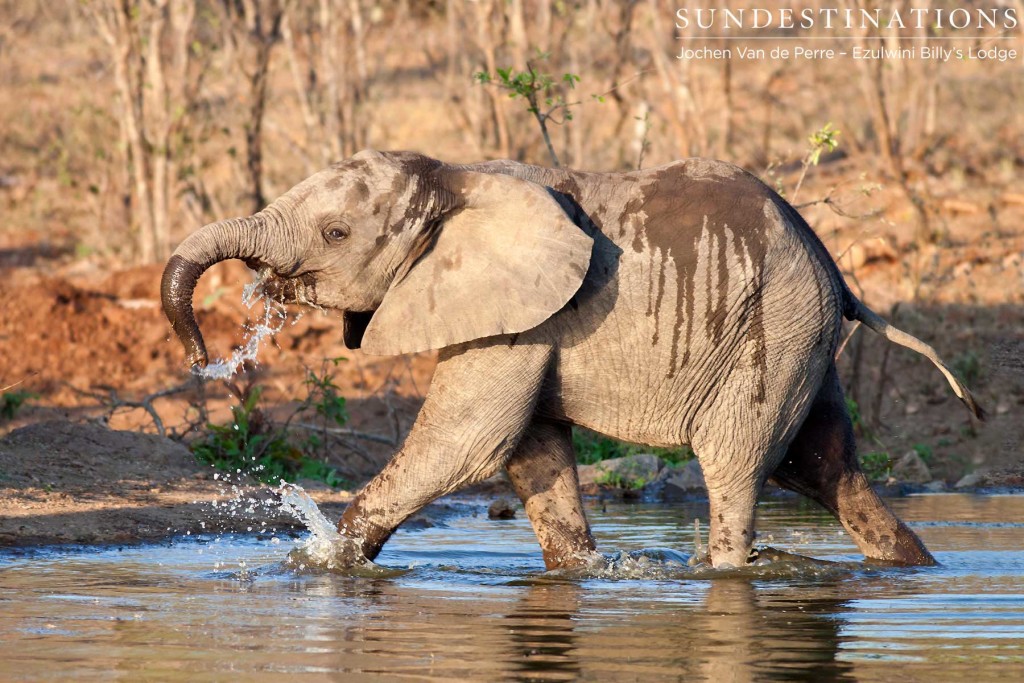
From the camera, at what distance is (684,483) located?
36.3 feet

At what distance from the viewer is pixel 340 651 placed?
17.1 feet

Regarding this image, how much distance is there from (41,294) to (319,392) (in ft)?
16.5

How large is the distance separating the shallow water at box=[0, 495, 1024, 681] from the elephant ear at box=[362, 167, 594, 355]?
1.08 meters

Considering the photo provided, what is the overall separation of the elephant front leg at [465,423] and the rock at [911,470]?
18.2ft

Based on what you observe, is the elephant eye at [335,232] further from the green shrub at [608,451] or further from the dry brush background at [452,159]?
the green shrub at [608,451]

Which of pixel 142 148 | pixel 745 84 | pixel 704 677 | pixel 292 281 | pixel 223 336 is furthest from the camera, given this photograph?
pixel 745 84

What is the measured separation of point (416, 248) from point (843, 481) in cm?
224

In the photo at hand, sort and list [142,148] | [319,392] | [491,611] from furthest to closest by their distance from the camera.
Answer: [142,148] < [319,392] < [491,611]

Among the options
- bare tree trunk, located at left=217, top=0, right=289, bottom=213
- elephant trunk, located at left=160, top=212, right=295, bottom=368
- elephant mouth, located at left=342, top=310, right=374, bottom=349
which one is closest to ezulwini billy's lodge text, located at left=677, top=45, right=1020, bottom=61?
bare tree trunk, located at left=217, top=0, right=289, bottom=213

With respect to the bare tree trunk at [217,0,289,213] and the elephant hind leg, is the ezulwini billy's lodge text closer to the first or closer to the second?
the bare tree trunk at [217,0,289,213]

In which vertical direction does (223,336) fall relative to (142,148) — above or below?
below

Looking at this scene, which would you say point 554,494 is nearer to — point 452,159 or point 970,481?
point 970,481

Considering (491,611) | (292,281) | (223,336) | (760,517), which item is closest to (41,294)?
(223,336)

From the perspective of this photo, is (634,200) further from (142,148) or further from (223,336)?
(142,148)
